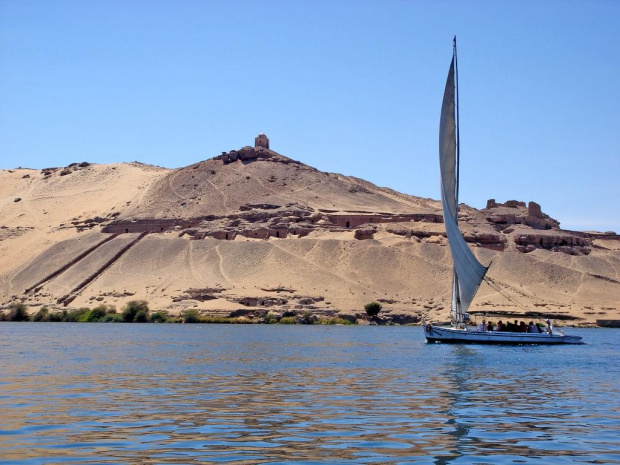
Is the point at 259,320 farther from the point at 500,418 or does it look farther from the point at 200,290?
the point at 500,418

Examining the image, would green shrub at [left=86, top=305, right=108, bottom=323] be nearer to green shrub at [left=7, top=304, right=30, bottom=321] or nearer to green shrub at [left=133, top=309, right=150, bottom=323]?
green shrub at [left=133, top=309, right=150, bottom=323]

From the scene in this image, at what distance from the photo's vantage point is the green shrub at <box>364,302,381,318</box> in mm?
72812

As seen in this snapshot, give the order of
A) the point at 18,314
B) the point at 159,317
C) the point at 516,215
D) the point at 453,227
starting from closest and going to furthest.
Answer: the point at 453,227 → the point at 159,317 → the point at 18,314 → the point at 516,215

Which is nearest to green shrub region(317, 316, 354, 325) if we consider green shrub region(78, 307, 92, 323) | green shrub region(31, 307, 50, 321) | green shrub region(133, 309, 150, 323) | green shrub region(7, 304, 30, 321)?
green shrub region(133, 309, 150, 323)

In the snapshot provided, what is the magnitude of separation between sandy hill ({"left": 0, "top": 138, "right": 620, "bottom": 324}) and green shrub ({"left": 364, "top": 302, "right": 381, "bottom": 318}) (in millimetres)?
939

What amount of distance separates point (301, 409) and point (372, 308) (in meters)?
55.4

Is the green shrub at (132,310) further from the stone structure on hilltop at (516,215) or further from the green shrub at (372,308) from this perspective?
the stone structure on hilltop at (516,215)

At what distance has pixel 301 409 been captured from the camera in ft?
57.8

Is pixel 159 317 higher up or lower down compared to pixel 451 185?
lower down

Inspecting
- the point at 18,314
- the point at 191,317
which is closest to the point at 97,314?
the point at 18,314

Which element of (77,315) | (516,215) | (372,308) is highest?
(516,215)

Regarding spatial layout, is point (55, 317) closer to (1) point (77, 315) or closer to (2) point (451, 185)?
(1) point (77, 315)

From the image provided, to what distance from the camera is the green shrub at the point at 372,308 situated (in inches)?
2867

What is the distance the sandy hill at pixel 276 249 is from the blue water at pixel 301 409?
44.1 metres
